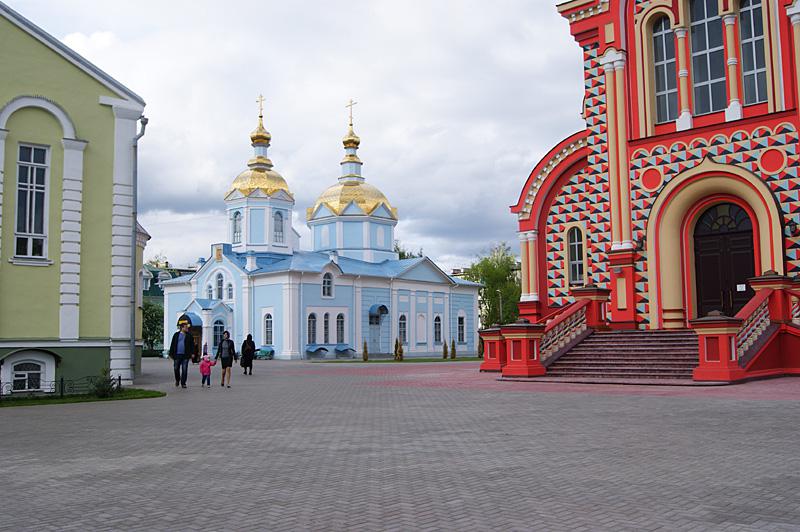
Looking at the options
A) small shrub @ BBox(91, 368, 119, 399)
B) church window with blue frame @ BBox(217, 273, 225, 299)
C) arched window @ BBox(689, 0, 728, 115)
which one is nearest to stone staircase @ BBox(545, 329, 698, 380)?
arched window @ BBox(689, 0, 728, 115)

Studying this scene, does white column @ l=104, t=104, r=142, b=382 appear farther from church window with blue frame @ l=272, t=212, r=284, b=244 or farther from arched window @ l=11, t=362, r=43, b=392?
church window with blue frame @ l=272, t=212, r=284, b=244

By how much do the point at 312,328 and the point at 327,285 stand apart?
2.88 meters

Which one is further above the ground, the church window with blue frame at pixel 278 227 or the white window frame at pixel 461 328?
the church window with blue frame at pixel 278 227

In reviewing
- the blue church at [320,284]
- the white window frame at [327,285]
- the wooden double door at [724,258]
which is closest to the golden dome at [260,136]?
the blue church at [320,284]

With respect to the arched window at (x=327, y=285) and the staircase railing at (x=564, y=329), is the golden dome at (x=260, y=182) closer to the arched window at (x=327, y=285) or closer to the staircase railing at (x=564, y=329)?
the arched window at (x=327, y=285)

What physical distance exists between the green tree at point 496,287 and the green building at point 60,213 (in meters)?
54.3

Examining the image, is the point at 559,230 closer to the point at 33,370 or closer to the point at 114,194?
the point at 114,194

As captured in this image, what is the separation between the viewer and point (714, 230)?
21.3 m

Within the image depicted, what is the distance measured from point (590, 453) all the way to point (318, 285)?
132 feet

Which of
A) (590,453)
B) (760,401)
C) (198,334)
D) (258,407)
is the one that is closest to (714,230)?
(760,401)

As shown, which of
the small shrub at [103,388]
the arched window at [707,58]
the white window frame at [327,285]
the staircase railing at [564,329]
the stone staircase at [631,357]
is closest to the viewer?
the small shrub at [103,388]

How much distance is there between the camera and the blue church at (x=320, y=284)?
47219 mm

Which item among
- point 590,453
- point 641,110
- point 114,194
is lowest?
point 590,453

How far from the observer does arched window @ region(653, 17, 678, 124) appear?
22406 mm
